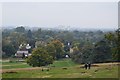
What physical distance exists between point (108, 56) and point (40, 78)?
1929 centimetres

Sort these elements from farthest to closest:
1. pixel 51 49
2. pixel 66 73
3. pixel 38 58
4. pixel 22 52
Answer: pixel 22 52
pixel 51 49
pixel 38 58
pixel 66 73

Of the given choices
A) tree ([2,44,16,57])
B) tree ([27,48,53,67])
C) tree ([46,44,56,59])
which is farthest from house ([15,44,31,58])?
tree ([27,48,53,67])

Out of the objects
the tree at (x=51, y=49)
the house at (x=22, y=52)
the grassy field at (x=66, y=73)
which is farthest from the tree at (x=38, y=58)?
the house at (x=22, y=52)

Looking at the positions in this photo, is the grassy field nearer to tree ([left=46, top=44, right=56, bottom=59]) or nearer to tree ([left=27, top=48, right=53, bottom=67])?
tree ([left=27, top=48, right=53, bottom=67])

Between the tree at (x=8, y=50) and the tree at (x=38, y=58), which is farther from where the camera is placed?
the tree at (x=8, y=50)

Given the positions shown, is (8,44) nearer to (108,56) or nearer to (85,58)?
(85,58)

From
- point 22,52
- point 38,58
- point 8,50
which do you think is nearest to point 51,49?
point 38,58

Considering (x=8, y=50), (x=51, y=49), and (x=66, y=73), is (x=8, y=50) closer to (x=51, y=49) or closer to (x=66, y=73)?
(x=51, y=49)

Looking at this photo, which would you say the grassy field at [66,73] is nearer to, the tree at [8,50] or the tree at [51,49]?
the tree at [51,49]

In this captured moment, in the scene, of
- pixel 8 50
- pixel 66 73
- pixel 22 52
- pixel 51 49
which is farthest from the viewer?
pixel 22 52

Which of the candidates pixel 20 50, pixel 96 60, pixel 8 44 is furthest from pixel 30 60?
pixel 20 50

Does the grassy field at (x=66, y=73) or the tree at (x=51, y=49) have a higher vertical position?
the tree at (x=51, y=49)

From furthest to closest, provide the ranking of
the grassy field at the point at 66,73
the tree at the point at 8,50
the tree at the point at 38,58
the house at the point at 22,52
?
the house at the point at 22,52 → the tree at the point at 8,50 → the tree at the point at 38,58 → the grassy field at the point at 66,73

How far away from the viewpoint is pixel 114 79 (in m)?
12.1
